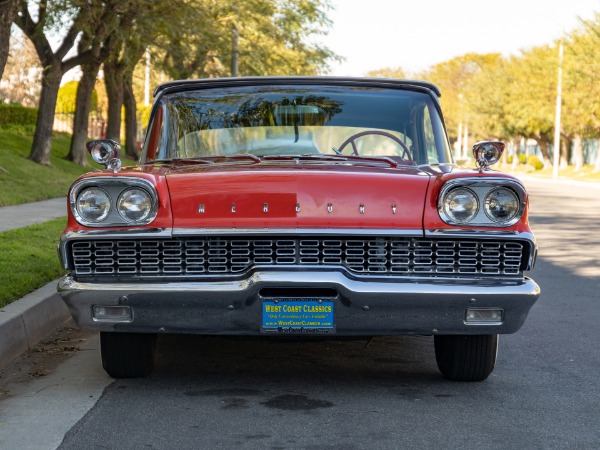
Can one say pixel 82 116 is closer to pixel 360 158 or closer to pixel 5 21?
pixel 5 21

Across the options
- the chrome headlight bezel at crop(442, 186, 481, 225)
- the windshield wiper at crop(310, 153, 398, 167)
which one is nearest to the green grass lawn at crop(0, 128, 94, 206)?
the windshield wiper at crop(310, 153, 398, 167)

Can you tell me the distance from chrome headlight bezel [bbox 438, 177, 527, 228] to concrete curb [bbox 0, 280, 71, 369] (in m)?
2.78

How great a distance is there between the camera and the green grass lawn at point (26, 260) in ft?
25.9

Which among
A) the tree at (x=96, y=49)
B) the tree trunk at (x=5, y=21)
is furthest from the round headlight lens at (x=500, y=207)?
the tree at (x=96, y=49)

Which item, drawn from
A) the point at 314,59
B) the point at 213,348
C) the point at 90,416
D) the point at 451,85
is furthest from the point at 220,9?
the point at 451,85

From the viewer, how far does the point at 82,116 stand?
100ft

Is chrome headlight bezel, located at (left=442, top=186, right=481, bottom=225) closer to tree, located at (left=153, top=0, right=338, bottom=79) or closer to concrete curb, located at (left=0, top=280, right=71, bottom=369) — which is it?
concrete curb, located at (left=0, top=280, right=71, bottom=369)

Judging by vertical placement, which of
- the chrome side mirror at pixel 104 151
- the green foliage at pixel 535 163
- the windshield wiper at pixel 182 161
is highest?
the chrome side mirror at pixel 104 151

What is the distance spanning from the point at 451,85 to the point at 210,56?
84.1 meters

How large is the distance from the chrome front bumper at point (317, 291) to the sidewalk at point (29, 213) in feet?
27.4

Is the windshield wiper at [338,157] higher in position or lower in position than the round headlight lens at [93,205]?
higher

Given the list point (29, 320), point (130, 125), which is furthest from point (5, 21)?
point (130, 125)

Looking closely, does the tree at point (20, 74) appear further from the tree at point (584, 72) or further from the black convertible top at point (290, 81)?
the black convertible top at point (290, 81)

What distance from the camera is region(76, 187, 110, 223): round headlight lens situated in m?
5.20
